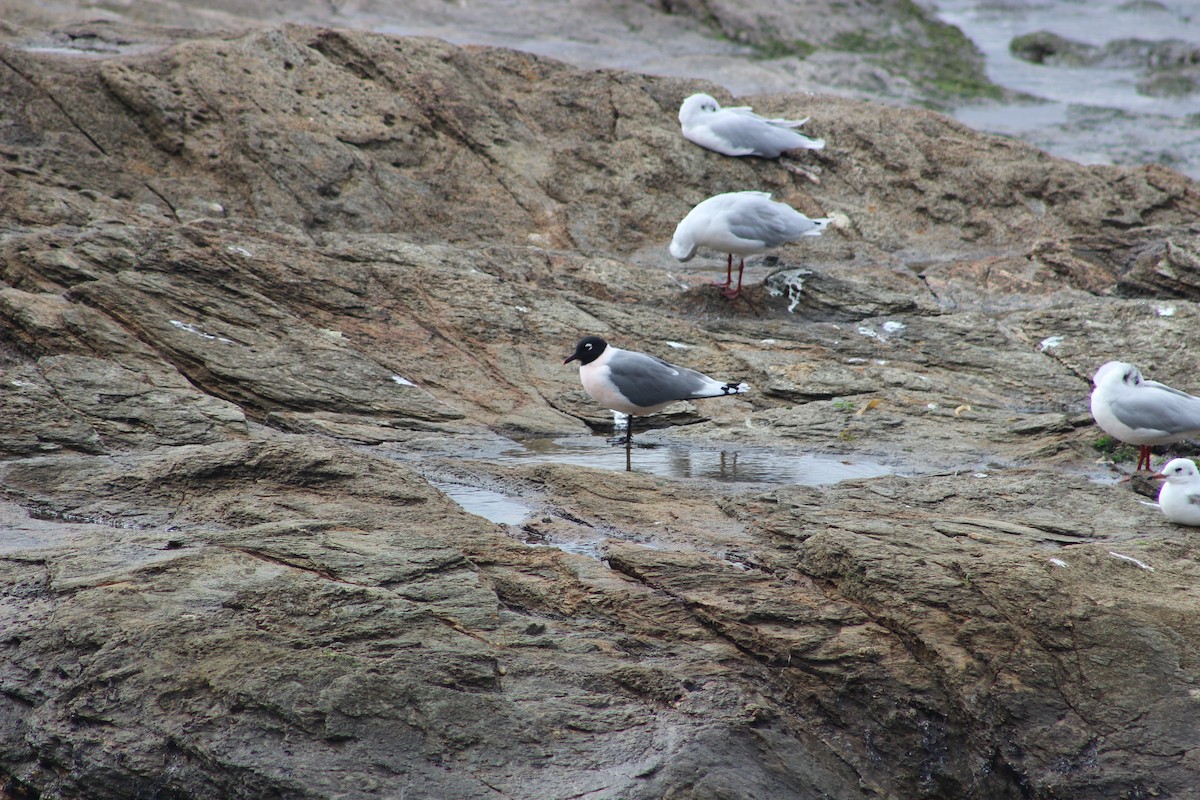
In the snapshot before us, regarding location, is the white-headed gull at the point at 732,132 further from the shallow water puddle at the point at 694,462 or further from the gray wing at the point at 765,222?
the shallow water puddle at the point at 694,462

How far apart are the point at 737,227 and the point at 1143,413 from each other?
3.65 meters

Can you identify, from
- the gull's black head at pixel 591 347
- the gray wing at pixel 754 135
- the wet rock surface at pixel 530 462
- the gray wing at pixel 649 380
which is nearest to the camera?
the wet rock surface at pixel 530 462

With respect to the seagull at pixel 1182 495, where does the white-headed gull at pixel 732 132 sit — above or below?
above

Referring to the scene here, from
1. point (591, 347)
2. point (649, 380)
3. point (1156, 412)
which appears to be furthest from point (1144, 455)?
point (591, 347)

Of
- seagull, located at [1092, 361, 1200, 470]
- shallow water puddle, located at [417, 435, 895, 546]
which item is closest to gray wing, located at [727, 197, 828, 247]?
shallow water puddle, located at [417, 435, 895, 546]

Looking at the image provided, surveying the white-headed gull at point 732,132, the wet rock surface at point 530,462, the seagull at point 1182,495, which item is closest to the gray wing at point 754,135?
the white-headed gull at point 732,132

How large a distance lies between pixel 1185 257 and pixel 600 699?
7.57 meters

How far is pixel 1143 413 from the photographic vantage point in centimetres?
651

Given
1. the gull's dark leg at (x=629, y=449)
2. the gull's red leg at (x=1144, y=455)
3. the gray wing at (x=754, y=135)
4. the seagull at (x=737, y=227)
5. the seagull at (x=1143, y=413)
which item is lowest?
the gull's dark leg at (x=629, y=449)

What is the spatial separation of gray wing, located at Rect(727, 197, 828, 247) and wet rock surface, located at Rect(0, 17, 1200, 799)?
1.08 ft

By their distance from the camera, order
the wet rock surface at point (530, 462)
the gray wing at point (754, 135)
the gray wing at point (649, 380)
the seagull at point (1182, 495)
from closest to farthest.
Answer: the wet rock surface at point (530, 462) → the seagull at point (1182, 495) → the gray wing at point (649, 380) → the gray wing at point (754, 135)

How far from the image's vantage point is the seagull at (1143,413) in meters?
6.51

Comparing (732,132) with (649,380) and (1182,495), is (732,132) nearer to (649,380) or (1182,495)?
(649,380)

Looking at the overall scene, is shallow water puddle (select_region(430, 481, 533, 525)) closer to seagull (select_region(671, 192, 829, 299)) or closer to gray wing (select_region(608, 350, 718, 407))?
gray wing (select_region(608, 350, 718, 407))
